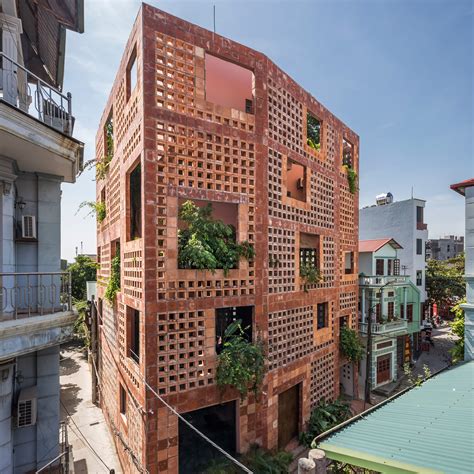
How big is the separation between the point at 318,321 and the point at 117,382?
8.57 meters

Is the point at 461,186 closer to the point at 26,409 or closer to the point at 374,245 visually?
the point at 374,245

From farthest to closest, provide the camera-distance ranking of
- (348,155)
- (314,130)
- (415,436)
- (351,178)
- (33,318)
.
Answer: (348,155) → (351,178) → (314,130) → (415,436) → (33,318)

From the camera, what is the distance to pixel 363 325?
17859mm

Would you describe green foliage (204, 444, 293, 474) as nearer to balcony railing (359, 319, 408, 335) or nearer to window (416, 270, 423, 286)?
balcony railing (359, 319, 408, 335)

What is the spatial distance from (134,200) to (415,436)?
986 cm

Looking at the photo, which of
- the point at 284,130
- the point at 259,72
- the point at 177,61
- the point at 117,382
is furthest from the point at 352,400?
the point at 177,61

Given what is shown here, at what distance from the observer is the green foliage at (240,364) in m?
8.16

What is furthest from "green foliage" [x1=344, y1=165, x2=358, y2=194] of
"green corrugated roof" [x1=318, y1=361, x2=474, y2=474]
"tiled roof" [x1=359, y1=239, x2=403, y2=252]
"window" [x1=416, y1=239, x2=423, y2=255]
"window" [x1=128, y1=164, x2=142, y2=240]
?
"window" [x1=416, y1=239, x2=423, y2=255]

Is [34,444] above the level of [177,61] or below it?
below

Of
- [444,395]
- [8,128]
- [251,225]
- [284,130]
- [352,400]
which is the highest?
[284,130]

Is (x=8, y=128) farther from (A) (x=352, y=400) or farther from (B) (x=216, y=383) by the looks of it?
(A) (x=352, y=400)

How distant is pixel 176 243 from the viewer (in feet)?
25.9

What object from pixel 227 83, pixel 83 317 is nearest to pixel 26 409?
pixel 227 83

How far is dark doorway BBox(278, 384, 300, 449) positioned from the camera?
1037 cm
